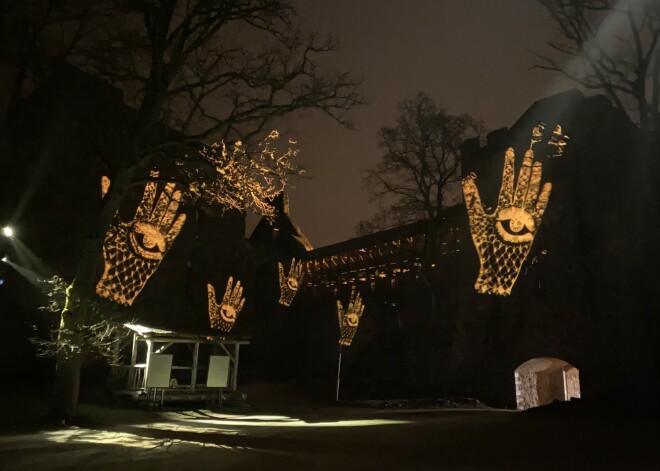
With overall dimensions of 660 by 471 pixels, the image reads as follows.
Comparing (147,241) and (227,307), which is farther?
(227,307)

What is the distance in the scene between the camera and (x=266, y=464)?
5.38m

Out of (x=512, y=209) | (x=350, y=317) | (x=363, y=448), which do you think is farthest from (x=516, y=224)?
(x=350, y=317)

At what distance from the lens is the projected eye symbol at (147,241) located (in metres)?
15.8

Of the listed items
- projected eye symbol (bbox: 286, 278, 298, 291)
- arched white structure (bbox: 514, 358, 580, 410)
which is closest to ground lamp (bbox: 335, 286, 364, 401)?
projected eye symbol (bbox: 286, 278, 298, 291)

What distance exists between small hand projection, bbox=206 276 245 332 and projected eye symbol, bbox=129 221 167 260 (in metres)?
7.07

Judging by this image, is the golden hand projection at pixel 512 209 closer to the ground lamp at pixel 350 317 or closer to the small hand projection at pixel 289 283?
the ground lamp at pixel 350 317

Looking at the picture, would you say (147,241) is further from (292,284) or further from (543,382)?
(543,382)

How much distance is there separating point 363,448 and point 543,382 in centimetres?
1693

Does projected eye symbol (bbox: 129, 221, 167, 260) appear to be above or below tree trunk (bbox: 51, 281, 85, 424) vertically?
above

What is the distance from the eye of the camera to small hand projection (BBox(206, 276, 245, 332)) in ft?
78.2

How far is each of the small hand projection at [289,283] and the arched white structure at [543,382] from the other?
46.8 feet

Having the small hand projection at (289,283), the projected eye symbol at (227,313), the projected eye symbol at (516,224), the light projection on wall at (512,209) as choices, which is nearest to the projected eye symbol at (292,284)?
the small hand projection at (289,283)

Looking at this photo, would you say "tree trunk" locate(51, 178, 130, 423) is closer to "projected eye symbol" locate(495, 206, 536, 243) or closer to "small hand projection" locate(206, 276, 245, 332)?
"projected eye symbol" locate(495, 206, 536, 243)

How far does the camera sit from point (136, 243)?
15906 mm
